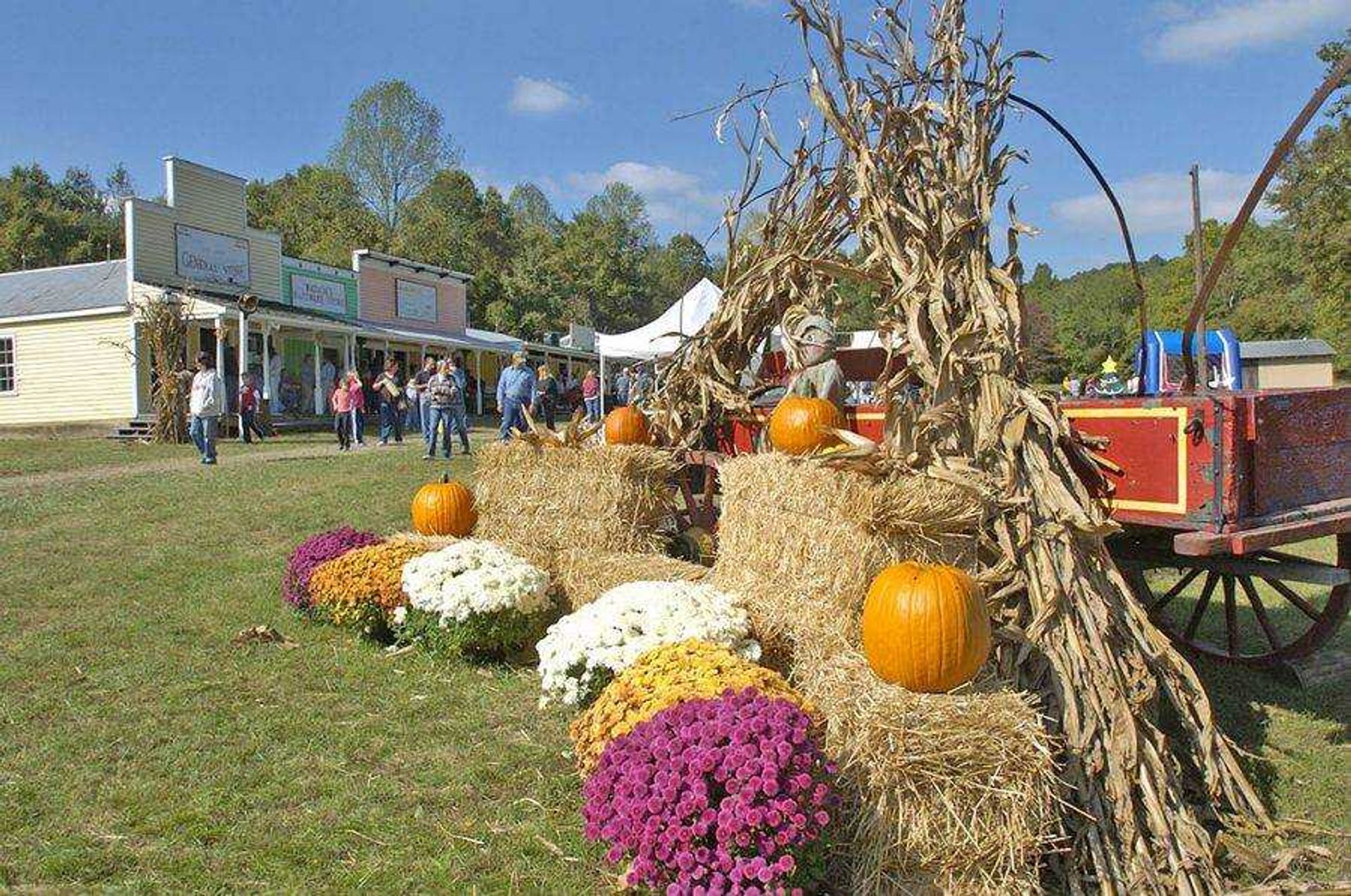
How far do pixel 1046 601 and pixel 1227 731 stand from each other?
1.84 meters

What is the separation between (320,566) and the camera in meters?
6.39

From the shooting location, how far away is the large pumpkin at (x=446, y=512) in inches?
278

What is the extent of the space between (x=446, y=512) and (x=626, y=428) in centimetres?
149

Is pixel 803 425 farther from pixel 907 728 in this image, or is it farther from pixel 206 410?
pixel 206 410

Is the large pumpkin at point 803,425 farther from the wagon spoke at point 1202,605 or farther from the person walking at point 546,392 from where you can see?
the person walking at point 546,392

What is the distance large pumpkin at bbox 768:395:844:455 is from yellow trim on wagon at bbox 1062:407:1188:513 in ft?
4.01

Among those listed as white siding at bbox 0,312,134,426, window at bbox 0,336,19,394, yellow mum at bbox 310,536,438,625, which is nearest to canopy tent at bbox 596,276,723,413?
yellow mum at bbox 310,536,438,625

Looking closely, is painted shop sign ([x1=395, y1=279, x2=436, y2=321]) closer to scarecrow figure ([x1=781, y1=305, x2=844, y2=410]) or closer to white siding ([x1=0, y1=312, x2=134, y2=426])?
white siding ([x1=0, y1=312, x2=134, y2=426])

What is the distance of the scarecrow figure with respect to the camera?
5.82m

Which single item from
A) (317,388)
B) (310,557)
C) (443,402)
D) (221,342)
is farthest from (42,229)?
(310,557)

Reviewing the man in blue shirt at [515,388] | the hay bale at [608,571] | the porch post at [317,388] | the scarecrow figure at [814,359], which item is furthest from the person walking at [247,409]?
the scarecrow figure at [814,359]

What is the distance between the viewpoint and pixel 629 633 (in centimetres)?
456

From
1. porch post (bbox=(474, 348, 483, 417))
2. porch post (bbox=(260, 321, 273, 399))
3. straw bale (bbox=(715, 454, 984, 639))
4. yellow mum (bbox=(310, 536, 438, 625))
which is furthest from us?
porch post (bbox=(474, 348, 483, 417))

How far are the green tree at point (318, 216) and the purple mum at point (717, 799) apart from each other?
4119cm
